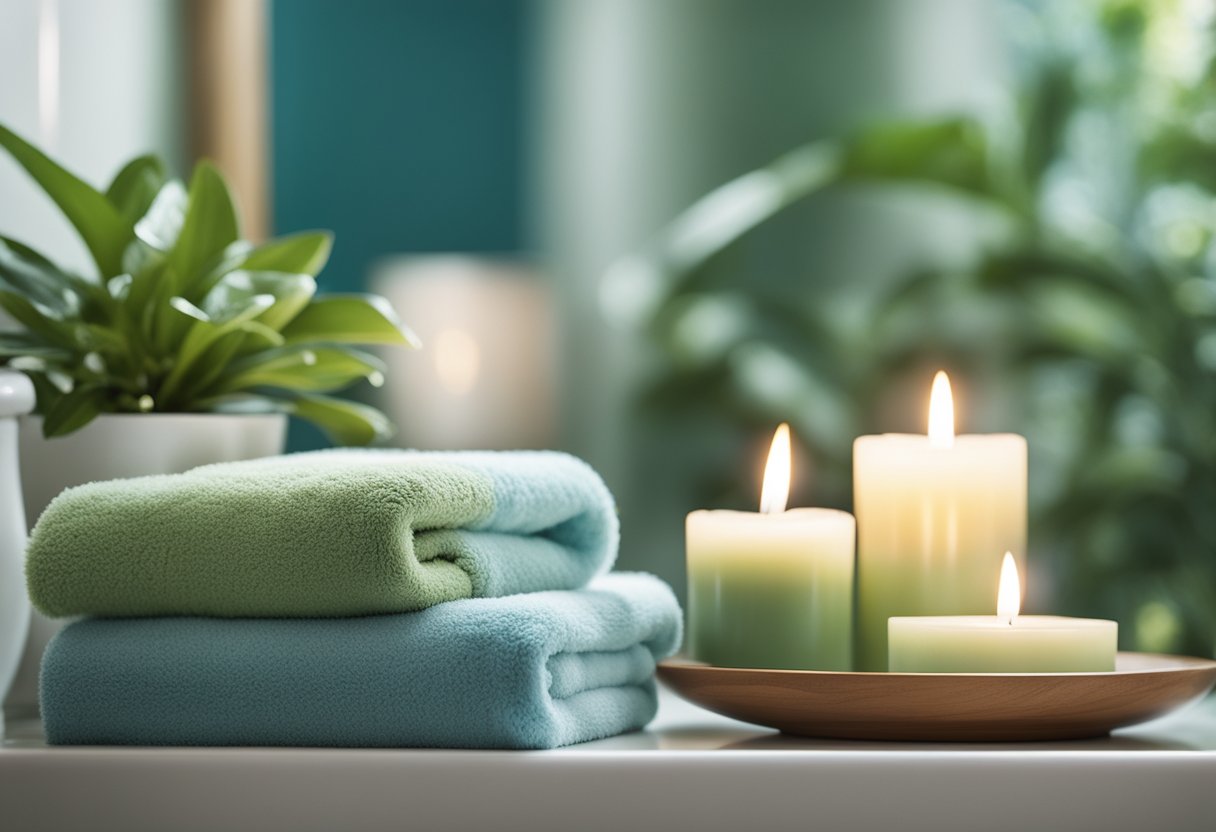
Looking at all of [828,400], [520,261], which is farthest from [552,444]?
[828,400]

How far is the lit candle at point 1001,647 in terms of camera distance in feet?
1.82

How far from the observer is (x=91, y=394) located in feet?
2.29

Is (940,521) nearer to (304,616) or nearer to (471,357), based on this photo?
(304,616)

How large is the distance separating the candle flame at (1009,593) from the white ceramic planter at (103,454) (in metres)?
0.38

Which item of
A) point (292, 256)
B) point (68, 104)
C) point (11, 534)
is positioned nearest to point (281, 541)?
point (11, 534)

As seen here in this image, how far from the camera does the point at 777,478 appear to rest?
64 centimetres

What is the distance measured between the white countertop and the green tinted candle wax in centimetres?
9

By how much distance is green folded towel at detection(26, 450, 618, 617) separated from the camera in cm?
52

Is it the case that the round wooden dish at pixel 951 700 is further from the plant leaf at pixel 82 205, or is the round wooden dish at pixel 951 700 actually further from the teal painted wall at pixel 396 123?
the teal painted wall at pixel 396 123

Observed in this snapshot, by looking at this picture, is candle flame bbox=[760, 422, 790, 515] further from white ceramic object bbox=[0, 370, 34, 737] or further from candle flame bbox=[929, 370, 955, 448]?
white ceramic object bbox=[0, 370, 34, 737]

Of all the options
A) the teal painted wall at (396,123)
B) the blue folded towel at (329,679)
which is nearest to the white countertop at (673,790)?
the blue folded towel at (329,679)

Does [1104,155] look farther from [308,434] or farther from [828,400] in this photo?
[308,434]

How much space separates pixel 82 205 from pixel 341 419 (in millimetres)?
172

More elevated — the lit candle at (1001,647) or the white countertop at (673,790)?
the lit candle at (1001,647)
